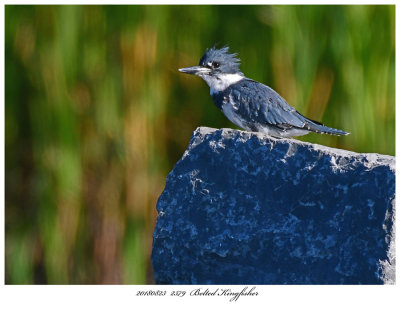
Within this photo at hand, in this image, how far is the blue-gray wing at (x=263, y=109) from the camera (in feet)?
10.9

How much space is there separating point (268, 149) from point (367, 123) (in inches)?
65.0

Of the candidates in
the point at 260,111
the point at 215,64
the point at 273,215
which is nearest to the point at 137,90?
the point at 215,64

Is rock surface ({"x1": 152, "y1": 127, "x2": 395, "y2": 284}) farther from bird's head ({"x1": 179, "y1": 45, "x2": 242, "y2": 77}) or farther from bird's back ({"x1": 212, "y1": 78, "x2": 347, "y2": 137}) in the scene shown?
bird's head ({"x1": 179, "y1": 45, "x2": 242, "y2": 77})

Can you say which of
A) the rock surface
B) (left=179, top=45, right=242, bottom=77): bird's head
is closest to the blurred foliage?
A: (left=179, top=45, right=242, bottom=77): bird's head

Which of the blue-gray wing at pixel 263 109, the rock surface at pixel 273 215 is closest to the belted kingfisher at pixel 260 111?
the blue-gray wing at pixel 263 109

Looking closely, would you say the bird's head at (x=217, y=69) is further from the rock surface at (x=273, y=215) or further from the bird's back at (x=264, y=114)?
the rock surface at (x=273, y=215)

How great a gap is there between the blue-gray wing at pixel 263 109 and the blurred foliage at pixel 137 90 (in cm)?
79

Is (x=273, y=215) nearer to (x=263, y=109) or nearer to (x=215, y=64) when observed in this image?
(x=263, y=109)

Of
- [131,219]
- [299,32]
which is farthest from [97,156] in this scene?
[299,32]

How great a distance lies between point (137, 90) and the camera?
14.2 ft

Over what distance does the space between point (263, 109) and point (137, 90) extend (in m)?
1.25

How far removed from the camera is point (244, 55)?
169 inches
